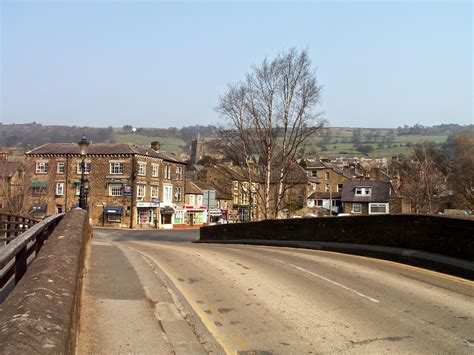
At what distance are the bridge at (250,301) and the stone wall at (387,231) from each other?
51mm

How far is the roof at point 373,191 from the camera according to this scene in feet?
265

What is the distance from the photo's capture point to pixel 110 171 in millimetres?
68562

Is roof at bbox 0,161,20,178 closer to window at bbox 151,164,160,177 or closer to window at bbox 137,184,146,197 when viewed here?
window at bbox 137,184,146,197

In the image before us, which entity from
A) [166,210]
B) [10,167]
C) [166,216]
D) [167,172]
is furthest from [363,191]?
[10,167]

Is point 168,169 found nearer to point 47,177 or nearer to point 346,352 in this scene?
point 47,177

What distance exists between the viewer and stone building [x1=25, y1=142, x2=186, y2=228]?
67375 millimetres

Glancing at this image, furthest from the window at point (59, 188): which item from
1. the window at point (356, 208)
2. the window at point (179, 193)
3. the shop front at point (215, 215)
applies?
the window at point (356, 208)

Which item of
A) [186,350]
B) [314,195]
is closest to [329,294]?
[186,350]

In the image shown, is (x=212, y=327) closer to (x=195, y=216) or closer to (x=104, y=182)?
(x=104, y=182)

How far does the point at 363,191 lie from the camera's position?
83.0m

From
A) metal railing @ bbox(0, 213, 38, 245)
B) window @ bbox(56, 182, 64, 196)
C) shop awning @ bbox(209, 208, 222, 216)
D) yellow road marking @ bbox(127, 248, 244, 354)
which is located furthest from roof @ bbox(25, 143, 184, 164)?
yellow road marking @ bbox(127, 248, 244, 354)

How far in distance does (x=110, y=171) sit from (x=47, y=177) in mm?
8715

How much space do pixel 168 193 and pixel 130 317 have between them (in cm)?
6796

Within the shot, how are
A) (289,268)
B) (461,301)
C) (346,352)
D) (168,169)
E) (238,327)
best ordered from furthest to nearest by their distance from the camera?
(168,169), (289,268), (461,301), (238,327), (346,352)
